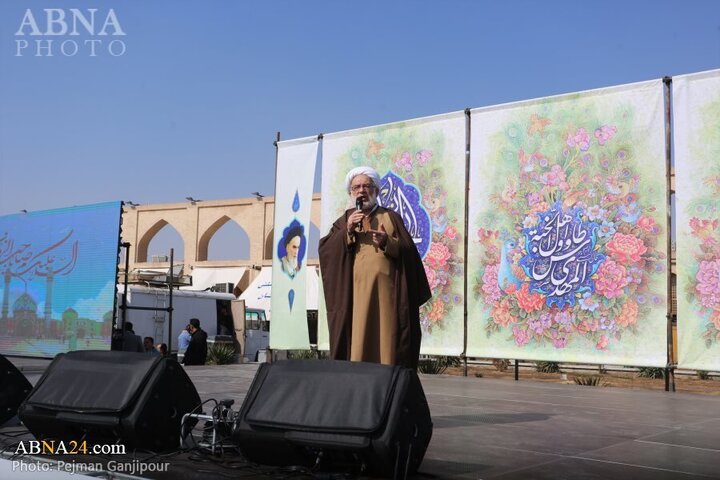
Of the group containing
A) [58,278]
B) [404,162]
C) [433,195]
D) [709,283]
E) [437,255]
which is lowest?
[58,278]

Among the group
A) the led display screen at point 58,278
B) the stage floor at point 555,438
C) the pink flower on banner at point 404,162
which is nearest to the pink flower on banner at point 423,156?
the pink flower on banner at point 404,162

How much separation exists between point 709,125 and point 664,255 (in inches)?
60.1

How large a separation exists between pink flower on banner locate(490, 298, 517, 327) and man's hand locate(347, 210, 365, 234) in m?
5.96

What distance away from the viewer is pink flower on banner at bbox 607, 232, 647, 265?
8586 millimetres

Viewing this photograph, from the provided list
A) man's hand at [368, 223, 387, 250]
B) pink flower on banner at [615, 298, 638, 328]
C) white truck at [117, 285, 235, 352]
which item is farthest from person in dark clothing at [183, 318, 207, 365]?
man's hand at [368, 223, 387, 250]

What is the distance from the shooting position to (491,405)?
20.0ft

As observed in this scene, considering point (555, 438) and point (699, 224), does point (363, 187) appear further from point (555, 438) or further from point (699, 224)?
point (699, 224)

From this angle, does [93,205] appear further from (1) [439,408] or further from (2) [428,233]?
(1) [439,408]

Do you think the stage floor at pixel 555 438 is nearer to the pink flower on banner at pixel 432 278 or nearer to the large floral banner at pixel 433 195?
the large floral banner at pixel 433 195

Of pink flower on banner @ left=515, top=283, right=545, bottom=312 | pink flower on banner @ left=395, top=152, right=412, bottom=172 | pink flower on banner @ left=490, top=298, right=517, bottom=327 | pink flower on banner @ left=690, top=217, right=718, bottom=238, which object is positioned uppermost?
pink flower on banner @ left=395, top=152, right=412, bottom=172

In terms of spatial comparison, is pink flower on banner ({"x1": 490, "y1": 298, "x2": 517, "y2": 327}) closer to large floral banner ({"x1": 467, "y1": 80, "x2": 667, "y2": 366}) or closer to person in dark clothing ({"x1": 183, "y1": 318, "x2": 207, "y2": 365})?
large floral banner ({"x1": 467, "y1": 80, "x2": 667, "y2": 366})

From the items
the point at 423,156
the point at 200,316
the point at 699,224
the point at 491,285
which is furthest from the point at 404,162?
the point at 200,316

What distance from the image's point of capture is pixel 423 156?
10.6 metres

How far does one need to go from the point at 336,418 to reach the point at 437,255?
7.52m
